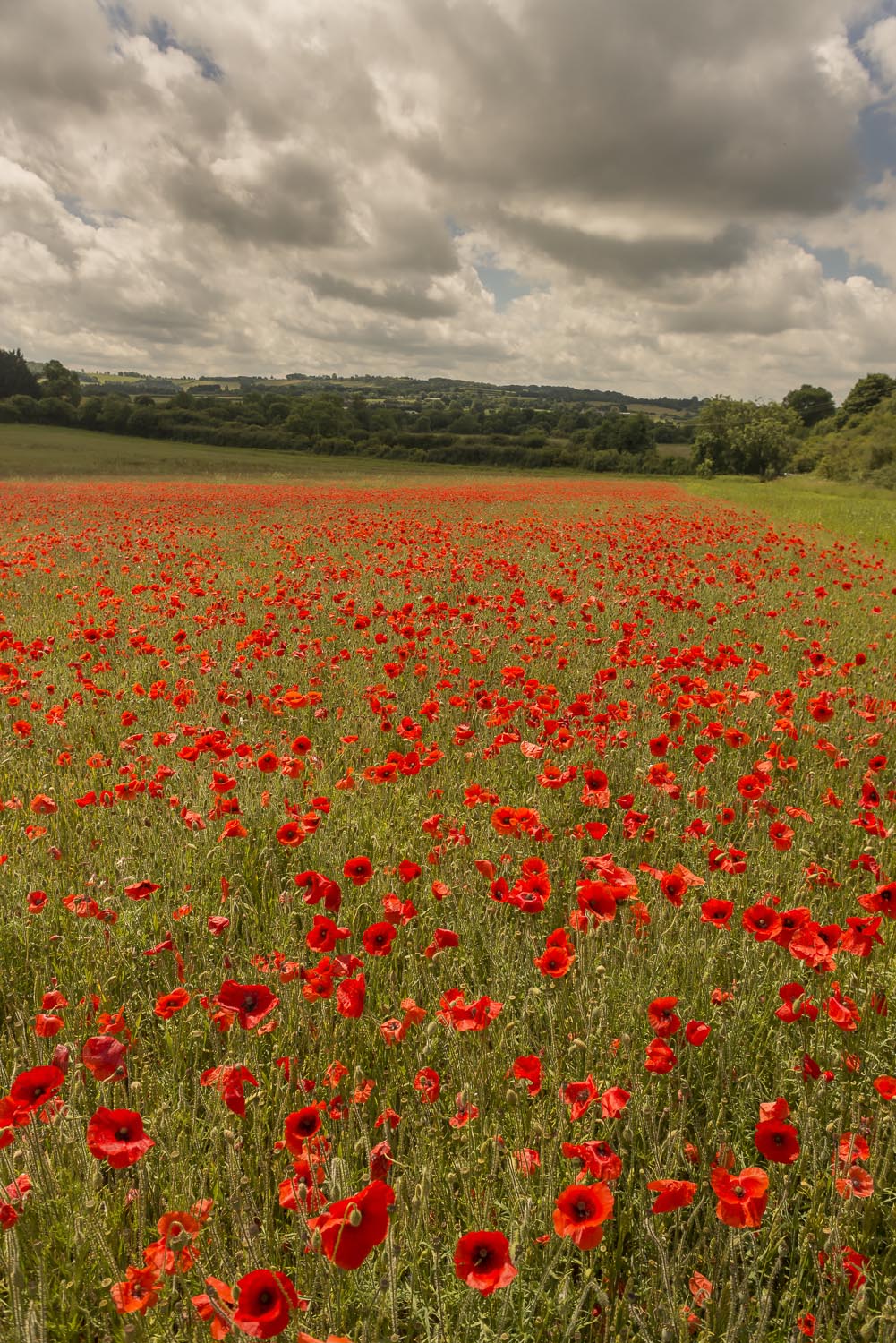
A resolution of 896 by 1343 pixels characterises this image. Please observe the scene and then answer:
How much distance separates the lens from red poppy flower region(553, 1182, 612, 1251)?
1.25 m

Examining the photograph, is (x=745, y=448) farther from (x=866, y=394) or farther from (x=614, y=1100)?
(x=614, y=1100)

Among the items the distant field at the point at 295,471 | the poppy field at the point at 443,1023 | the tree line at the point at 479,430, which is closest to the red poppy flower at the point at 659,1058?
the poppy field at the point at 443,1023

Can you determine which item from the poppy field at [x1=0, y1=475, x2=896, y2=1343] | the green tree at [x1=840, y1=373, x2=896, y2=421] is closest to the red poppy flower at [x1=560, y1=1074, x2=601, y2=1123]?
the poppy field at [x1=0, y1=475, x2=896, y2=1343]

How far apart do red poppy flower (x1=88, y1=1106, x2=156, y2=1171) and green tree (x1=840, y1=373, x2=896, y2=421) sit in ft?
377

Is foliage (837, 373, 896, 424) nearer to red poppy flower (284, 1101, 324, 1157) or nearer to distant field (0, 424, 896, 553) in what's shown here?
distant field (0, 424, 896, 553)

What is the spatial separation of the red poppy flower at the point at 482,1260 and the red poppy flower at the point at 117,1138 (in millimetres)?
620

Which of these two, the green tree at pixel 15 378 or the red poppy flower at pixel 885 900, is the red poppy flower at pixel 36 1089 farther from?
the green tree at pixel 15 378

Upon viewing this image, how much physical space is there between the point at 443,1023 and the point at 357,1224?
94 cm

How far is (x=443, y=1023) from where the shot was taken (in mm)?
2084

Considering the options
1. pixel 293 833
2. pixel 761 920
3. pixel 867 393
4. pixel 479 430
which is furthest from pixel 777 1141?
pixel 867 393

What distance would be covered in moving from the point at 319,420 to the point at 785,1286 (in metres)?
85.9

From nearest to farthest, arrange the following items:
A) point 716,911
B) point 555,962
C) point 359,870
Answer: point 555,962
point 716,911
point 359,870

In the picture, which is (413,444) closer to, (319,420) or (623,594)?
(319,420)

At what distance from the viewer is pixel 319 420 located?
80.8 m
